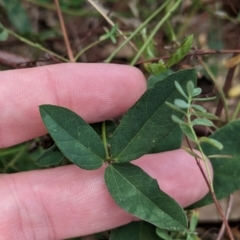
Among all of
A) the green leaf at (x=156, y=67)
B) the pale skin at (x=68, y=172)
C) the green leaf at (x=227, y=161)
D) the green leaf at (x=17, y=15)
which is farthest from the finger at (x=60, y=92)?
the green leaf at (x=17, y=15)

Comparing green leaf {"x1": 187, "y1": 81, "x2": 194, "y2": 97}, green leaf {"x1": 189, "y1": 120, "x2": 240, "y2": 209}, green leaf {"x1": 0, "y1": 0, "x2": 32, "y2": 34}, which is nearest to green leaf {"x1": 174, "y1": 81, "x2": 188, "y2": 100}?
green leaf {"x1": 187, "y1": 81, "x2": 194, "y2": 97}

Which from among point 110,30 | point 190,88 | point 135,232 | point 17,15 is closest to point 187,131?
point 190,88

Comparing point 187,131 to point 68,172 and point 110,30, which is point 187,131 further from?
point 110,30

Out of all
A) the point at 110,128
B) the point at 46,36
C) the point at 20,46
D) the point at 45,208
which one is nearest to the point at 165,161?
the point at 110,128

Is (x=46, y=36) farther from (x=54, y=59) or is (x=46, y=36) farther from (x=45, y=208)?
(x=45, y=208)

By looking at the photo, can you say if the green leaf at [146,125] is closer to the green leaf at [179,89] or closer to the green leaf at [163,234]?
the green leaf at [179,89]

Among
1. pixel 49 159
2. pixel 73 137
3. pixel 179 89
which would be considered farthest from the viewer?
pixel 49 159
